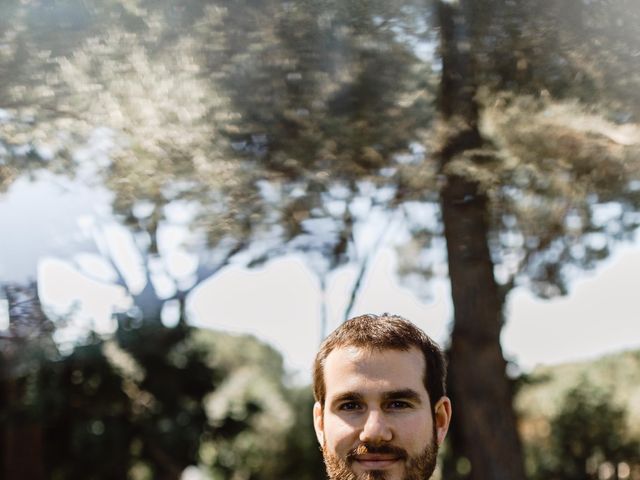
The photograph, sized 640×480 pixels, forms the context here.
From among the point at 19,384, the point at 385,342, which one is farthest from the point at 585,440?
the point at 385,342

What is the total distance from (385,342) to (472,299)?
20.3ft

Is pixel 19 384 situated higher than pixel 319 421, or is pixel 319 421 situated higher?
pixel 19 384

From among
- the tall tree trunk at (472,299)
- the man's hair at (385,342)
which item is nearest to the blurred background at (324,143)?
the tall tree trunk at (472,299)

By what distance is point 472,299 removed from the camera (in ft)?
25.4

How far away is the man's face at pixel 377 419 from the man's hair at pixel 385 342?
26 millimetres

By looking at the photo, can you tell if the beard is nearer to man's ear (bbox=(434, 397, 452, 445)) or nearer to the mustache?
the mustache

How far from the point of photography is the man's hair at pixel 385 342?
175cm

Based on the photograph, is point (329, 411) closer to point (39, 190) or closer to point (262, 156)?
point (262, 156)

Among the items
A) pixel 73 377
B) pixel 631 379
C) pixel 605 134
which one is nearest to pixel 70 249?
pixel 73 377

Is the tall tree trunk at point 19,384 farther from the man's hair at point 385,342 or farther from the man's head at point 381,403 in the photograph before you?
the man's head at point 381,403

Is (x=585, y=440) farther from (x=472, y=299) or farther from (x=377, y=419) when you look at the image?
(x=377, y=419)

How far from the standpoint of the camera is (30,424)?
10.6m

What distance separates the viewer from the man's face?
162 centimetres

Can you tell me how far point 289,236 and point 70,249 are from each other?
2803 millimetres
